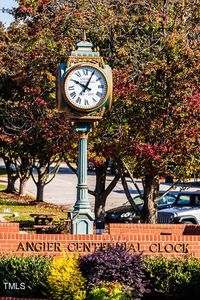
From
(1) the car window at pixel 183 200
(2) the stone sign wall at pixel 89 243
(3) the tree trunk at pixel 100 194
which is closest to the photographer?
(2) the stone sign wall at pixel 89 243

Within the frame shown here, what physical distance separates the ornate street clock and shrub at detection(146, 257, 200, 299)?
3622 mm

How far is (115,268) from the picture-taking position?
1117 centimetres

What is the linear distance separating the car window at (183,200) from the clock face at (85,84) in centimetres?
1413

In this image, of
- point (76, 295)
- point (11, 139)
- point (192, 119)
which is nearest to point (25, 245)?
point (76, 295)

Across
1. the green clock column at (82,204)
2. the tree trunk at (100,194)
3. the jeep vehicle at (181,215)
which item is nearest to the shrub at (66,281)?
the green clock column at (82,204)

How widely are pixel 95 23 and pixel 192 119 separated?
3.96 meters

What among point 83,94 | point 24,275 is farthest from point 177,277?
point 83,94

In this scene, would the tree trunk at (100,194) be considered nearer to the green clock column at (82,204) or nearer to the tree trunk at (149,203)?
the tree trunk at (149,203)

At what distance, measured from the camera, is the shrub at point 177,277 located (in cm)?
1188

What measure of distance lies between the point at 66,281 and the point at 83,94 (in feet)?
14.3

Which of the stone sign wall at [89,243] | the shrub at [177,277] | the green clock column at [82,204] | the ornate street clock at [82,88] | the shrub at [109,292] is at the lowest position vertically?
the shrub at [109,292]

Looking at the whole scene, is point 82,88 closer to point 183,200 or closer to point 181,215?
point 181,215

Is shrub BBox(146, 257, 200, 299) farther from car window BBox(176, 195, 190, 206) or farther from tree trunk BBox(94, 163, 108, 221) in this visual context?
car window BBox(176, 195, 190, 206)

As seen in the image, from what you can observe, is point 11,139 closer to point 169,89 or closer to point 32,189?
point 169,89
